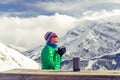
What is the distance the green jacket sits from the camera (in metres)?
10.7

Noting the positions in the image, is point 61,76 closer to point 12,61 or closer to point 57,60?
point 57,60

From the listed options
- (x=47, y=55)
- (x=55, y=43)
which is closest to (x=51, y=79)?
(x=47, y=55)

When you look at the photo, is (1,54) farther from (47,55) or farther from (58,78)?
(58,78)

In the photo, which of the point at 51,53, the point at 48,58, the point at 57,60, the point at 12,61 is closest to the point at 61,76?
the point at 48,58

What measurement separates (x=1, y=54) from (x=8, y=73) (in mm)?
7277

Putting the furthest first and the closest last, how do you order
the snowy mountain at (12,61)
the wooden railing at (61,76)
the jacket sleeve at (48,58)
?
the snowy mountain at (12,61) < the jacket sleeve at (48,58) < the wooden railing at (61,76)

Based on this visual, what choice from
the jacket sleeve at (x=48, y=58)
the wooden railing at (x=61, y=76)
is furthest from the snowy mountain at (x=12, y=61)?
the wooden railing at (x=61, y=76)

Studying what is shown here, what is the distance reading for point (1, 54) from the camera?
15.5 metres

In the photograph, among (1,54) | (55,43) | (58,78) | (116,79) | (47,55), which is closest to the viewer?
(116,79)

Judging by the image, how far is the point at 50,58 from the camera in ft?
35.2

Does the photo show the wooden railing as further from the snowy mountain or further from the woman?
the snowy mountain

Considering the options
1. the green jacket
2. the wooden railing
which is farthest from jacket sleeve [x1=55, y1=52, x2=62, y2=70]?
the wooden railing

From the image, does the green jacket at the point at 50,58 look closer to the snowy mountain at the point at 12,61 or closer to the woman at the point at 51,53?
the woman at the point at 51,53

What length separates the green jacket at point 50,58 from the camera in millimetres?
10734
